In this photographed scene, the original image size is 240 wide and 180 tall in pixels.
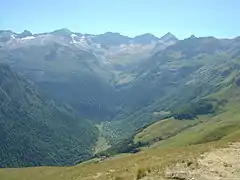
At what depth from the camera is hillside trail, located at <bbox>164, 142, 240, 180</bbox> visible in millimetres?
32344

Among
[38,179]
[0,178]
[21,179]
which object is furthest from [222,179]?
[0,178]

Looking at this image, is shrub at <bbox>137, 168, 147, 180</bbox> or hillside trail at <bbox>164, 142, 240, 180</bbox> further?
shrub at <bbox>137, 168, 147, 180</bbox>

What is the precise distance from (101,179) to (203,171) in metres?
12.7

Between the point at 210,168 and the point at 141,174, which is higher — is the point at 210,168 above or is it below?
above

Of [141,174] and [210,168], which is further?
[141,174]

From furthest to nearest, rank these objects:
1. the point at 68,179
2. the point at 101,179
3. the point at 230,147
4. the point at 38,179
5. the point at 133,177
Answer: the point at 38,179 → the point at 68,179 → the point at 230,147 → the point at 101,179 → the point at 133,177

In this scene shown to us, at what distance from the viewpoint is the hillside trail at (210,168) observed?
3234cm

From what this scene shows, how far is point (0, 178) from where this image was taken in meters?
114

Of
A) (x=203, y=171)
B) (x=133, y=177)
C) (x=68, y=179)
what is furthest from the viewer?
(x=68, y=179)

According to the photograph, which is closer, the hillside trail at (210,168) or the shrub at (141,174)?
the hillside trail at (210,168)

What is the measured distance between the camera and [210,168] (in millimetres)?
34812

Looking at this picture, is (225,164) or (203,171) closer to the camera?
(203,171)

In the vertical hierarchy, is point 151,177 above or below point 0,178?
above

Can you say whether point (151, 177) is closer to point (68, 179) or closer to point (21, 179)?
point (68, 179)
